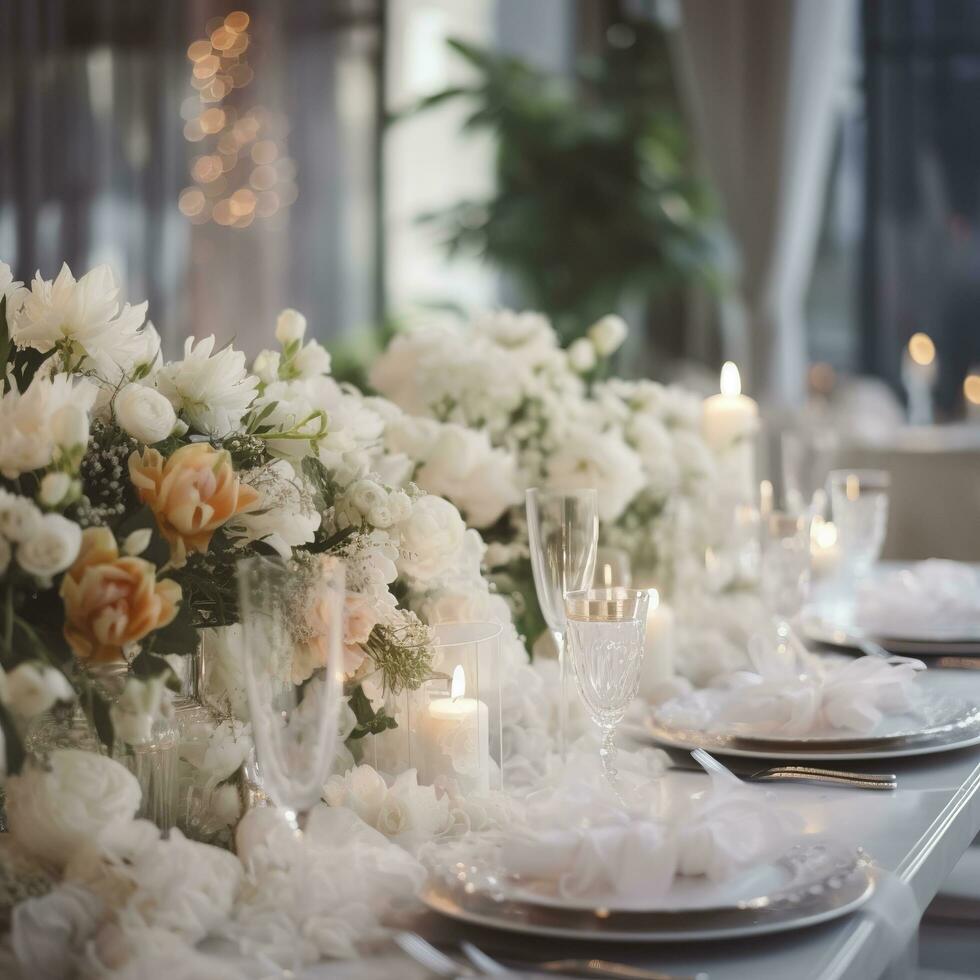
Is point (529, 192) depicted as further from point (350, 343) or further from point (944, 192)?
point (944, 192)

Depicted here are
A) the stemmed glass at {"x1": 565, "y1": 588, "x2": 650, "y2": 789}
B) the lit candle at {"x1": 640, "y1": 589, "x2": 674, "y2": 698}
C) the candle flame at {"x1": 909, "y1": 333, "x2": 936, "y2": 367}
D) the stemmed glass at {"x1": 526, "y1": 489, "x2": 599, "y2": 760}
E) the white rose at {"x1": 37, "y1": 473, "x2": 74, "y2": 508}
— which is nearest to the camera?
the white rose at {"x1": 37, "y1": 473, "x2": 74, "y2": 508}

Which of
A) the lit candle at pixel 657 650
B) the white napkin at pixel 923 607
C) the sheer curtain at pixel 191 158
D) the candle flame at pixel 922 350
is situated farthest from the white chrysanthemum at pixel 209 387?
the candle flame at pixel 922 350

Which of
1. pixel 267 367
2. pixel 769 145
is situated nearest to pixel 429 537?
pixel 267 367

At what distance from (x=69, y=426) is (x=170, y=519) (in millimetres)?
96

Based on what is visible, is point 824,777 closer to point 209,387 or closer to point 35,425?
point 209,387

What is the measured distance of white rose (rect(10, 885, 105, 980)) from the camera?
80 centimetres

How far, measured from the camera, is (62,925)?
0.82 m

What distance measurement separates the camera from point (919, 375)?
6051 millimetres

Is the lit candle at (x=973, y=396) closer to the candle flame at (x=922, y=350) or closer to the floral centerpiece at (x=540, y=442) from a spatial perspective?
the candle flame at (x=922, y=350)

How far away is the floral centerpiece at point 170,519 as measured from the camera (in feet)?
2.85

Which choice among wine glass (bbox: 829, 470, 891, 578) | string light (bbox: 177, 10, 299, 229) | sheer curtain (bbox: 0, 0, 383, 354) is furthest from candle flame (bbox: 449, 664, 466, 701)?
string light (bbox: 177, 10, 299, 229)

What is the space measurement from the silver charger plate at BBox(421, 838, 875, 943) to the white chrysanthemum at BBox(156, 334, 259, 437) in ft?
1.29

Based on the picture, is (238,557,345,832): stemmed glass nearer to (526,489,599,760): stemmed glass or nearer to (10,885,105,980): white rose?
(10,885,105,980): white rose

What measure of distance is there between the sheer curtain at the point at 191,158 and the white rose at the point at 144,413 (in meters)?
3.97
